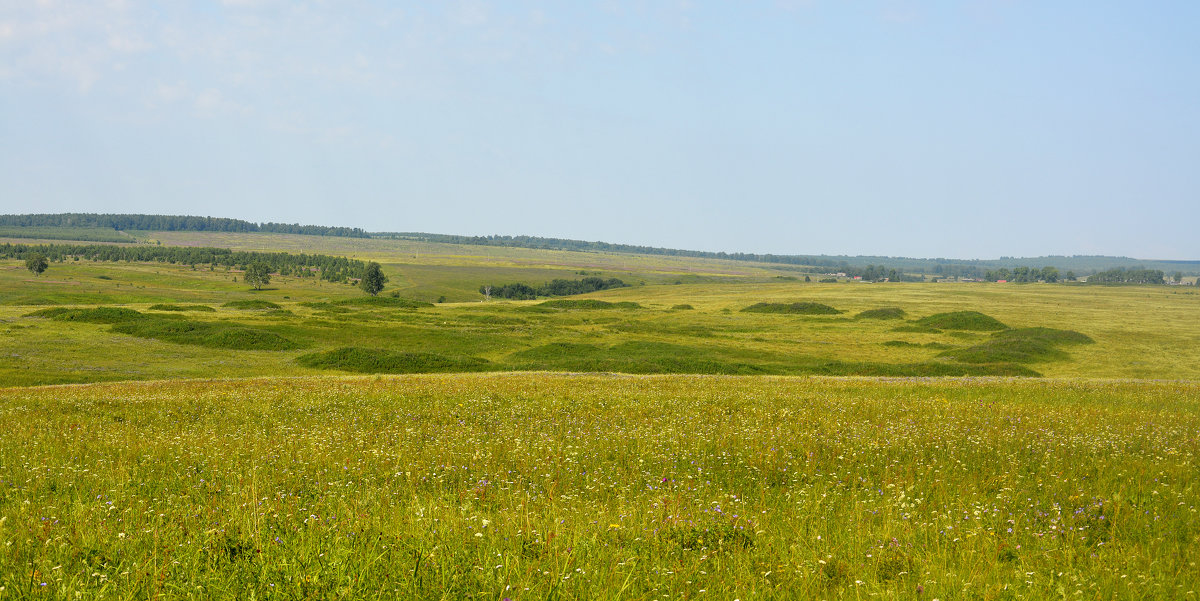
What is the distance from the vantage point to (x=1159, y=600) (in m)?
5.73

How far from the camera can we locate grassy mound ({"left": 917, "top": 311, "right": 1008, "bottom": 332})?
75062 millimetres

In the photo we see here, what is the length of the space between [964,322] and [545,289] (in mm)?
115908

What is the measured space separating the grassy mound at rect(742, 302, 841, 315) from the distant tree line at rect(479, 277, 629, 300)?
70672mm

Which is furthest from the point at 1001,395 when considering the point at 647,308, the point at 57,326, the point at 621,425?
the point at 647,308

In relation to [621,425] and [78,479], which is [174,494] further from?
[621,425]

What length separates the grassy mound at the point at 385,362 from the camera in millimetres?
48531

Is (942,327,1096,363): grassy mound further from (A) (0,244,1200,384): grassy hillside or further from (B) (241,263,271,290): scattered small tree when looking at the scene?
(B) (241,263,271,290): scattered small tree

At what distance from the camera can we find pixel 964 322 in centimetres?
7788

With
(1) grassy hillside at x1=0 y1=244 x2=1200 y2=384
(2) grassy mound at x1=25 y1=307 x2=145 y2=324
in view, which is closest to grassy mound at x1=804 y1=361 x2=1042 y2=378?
(1) grassy hillside at x1=0 y1=244 x2=1200 y2=384

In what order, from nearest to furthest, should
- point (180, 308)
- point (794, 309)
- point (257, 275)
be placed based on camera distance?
1. point (180, 308)
2. point (794, 309)
3. point (257, 275)

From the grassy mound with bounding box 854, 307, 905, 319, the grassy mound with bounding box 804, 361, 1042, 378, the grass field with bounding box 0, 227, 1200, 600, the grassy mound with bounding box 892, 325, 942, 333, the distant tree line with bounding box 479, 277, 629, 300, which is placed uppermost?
the grass field with bounding box 0, 227, 1200, 600

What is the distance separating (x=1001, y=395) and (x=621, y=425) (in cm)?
1394

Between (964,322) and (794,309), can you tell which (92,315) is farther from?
(964,322)

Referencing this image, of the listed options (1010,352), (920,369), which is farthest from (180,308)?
(1010,352)
